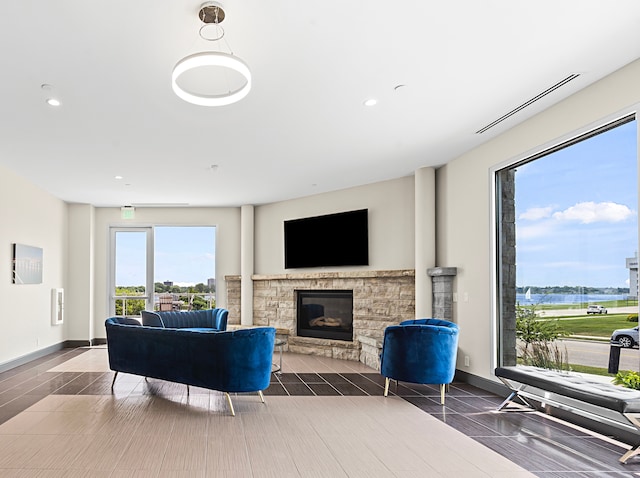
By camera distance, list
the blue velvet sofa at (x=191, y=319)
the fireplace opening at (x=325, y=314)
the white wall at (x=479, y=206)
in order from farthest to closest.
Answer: the fireplace opening at (x=325, y=314) < the blue velvet sofa at (x=191, y=319) < the white wall at (x=479, y=206)

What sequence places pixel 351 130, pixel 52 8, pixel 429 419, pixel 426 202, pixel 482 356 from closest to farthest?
pixel 52 8, pixel 429 419, pixel 351 130, pixel 482 356, pixel 426 202

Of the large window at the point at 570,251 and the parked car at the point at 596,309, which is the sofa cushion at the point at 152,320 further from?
the parked car at the point at 596,309

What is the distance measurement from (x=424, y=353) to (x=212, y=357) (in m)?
2.07

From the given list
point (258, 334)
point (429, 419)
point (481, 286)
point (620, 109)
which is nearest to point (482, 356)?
point (481, 286)

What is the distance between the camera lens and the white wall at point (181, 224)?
32.1 feet

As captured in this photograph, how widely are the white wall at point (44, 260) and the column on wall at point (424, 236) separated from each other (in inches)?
218

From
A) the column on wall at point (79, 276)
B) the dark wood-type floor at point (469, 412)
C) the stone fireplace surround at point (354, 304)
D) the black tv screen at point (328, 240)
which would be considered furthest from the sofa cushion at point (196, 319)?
the column on wall at point (79, 276)

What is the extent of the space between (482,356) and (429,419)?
1.55 meters

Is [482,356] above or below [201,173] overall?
below

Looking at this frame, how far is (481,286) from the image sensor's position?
5.62 m

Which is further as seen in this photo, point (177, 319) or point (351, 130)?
point (177, 319)

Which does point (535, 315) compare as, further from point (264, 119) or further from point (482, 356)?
point (264, 119)

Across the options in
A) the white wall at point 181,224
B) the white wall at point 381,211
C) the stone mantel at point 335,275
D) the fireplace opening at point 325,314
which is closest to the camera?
the stone mantel at point 335,275

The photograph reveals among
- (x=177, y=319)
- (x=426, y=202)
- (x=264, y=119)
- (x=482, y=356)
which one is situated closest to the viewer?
(x=264, y=119)
